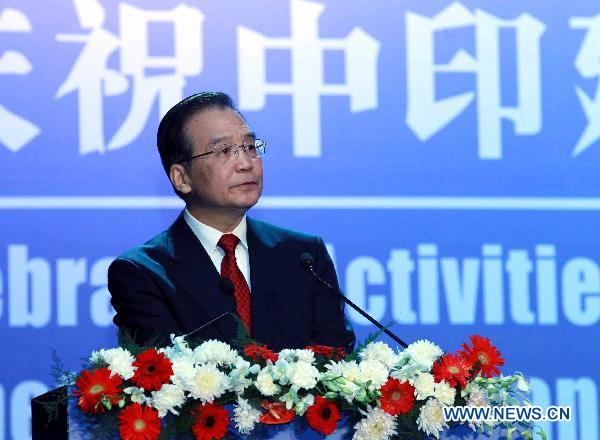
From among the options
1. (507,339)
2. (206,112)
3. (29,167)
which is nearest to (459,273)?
(507,339)

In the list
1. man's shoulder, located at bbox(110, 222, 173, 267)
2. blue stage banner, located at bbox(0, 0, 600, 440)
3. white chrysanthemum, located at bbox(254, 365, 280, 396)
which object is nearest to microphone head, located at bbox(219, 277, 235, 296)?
man's shoulder, located at bbox(110, 222, 173, 267)

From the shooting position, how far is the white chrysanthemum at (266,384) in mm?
2029

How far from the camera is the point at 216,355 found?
6.94 feet

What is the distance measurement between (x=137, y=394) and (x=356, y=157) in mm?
2003

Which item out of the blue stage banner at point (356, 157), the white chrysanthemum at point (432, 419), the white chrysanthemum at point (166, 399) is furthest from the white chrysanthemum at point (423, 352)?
the blue stage banner at point (356, 157)

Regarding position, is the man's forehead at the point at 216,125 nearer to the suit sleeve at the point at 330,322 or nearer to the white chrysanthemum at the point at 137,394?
the suit sleeve at the point at 330,322

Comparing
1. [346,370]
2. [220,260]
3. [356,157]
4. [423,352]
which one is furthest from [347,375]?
[356,157]

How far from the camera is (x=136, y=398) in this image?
79.0 inches

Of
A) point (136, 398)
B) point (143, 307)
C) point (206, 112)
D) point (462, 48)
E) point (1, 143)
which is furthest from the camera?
point (462, 48)

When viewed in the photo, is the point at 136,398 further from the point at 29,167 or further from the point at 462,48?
the point at 462,48

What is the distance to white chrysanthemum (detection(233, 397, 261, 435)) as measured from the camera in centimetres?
201

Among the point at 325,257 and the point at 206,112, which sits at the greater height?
the point at 206,112

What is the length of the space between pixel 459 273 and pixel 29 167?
1593 millimetres

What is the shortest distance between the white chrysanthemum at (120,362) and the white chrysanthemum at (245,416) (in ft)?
0.70
